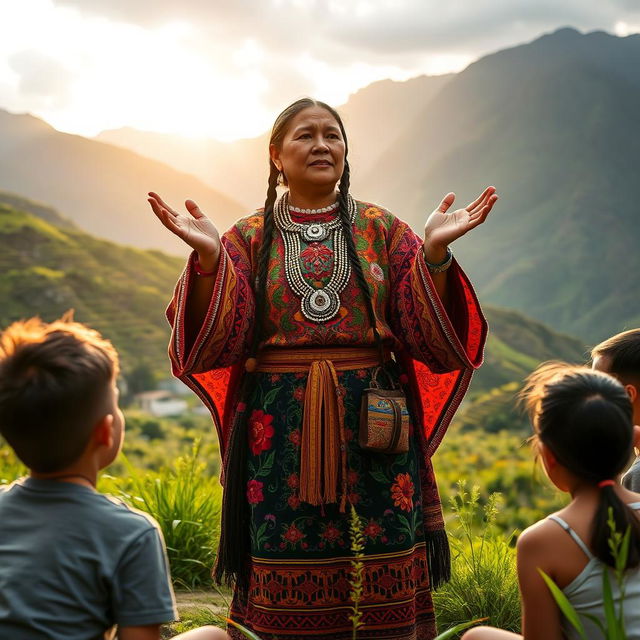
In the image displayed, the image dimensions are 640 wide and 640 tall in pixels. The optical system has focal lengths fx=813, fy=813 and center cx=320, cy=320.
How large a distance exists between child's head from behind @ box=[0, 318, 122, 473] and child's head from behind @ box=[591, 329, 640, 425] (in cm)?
172

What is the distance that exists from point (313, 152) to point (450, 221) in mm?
566

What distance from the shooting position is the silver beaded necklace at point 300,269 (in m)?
2.84

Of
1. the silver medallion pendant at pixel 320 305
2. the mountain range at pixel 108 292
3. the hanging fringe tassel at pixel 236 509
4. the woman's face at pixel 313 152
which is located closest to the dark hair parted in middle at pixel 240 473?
the hanging fringe tassel at pixel 236 509

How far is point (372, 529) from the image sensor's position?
110 inches

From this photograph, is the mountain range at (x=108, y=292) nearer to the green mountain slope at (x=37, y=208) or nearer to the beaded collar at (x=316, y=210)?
the green mountain slope at (x=37, y=208)

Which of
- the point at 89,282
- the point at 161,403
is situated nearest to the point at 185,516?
the point at 161,403

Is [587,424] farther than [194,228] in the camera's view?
No

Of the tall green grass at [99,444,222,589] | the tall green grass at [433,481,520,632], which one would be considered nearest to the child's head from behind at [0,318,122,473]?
the tall green grass at [433,481,520,632]

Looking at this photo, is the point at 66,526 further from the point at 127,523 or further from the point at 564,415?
the point at 564,415

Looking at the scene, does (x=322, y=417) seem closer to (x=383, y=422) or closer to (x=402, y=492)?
(x=383, y=422)

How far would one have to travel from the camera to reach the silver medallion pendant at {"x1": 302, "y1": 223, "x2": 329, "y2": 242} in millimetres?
2959

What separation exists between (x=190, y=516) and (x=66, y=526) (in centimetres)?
274

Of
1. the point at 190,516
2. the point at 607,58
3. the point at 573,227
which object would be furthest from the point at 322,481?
the point at 607,58

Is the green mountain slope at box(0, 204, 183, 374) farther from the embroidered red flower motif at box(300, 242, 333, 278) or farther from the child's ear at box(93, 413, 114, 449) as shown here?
the child's ear at box(93, 413, 114, 449)
